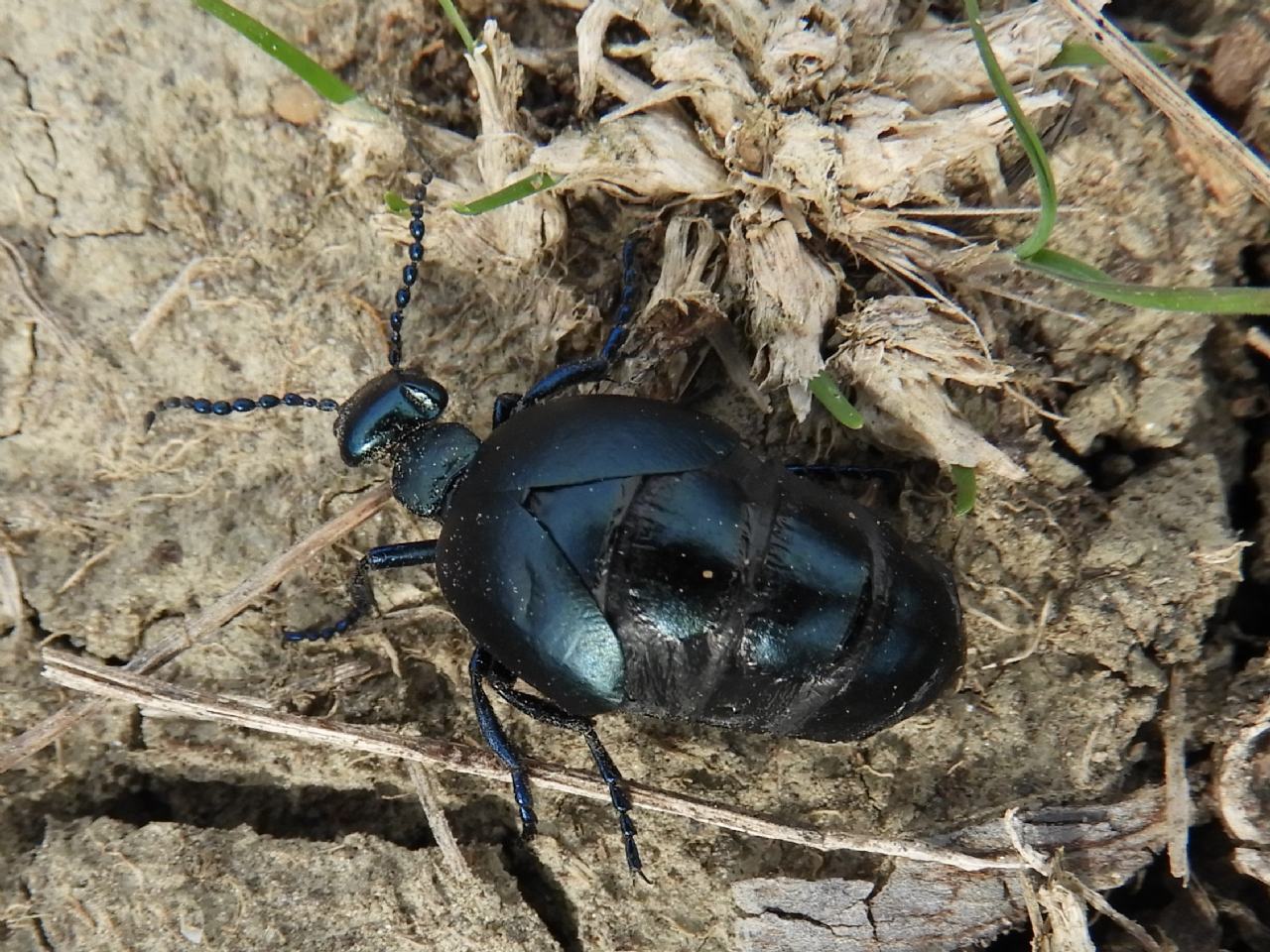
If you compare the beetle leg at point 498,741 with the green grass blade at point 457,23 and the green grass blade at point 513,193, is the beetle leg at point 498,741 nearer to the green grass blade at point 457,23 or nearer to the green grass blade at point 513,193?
the green grass blade at point 513,193

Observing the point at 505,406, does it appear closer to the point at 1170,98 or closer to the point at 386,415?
the point at 386,415

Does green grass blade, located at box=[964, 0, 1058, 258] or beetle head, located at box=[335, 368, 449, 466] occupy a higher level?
green grass blade, located at box=[964, 0, 1058, 258]

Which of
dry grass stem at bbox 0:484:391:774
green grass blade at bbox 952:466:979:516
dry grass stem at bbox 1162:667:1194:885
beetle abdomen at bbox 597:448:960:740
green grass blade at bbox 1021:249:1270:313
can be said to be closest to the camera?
beetle abdomen at bbox 597:448:960:740

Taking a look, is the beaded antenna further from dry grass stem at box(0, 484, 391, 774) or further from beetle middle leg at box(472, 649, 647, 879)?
beetle middle leg at box(472, 649, 647, 879)

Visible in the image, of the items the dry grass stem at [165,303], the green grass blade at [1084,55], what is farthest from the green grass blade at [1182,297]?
the dry grass stem at [165,303]

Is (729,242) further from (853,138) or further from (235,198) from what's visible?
(235,198)

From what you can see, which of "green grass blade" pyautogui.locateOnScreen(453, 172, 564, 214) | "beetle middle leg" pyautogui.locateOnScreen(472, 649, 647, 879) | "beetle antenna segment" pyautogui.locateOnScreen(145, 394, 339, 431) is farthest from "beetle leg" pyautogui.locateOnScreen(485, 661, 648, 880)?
"green grass blade" pyautogui.locateOnScreen(453, 172, 564, 214)
